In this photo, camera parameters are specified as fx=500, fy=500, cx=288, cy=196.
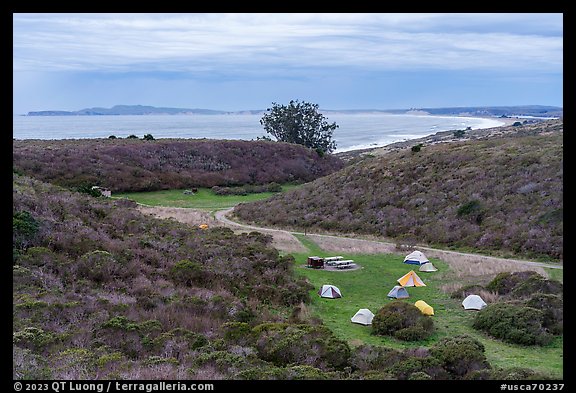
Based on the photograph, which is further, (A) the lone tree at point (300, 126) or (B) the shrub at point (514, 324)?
(A) the lone tree at point (300, 126)

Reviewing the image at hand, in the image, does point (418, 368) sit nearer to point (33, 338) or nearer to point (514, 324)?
point (514, 324)

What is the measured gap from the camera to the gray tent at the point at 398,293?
22477mm

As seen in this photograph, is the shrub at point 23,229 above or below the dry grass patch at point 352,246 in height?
above

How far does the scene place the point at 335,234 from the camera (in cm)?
4125

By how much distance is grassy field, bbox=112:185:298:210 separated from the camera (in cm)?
5156

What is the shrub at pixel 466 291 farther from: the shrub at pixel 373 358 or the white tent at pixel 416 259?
the shrub at pixel 373 358

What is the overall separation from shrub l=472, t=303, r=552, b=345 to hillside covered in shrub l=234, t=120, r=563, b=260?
1256 cm

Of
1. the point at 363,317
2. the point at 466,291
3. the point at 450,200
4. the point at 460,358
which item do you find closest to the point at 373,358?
the point at 460,358

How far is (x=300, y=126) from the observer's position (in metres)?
102

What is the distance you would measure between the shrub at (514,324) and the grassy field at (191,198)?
3515 cm

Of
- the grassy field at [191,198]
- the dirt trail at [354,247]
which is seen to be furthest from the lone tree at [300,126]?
the dirt trail at [354,247]
